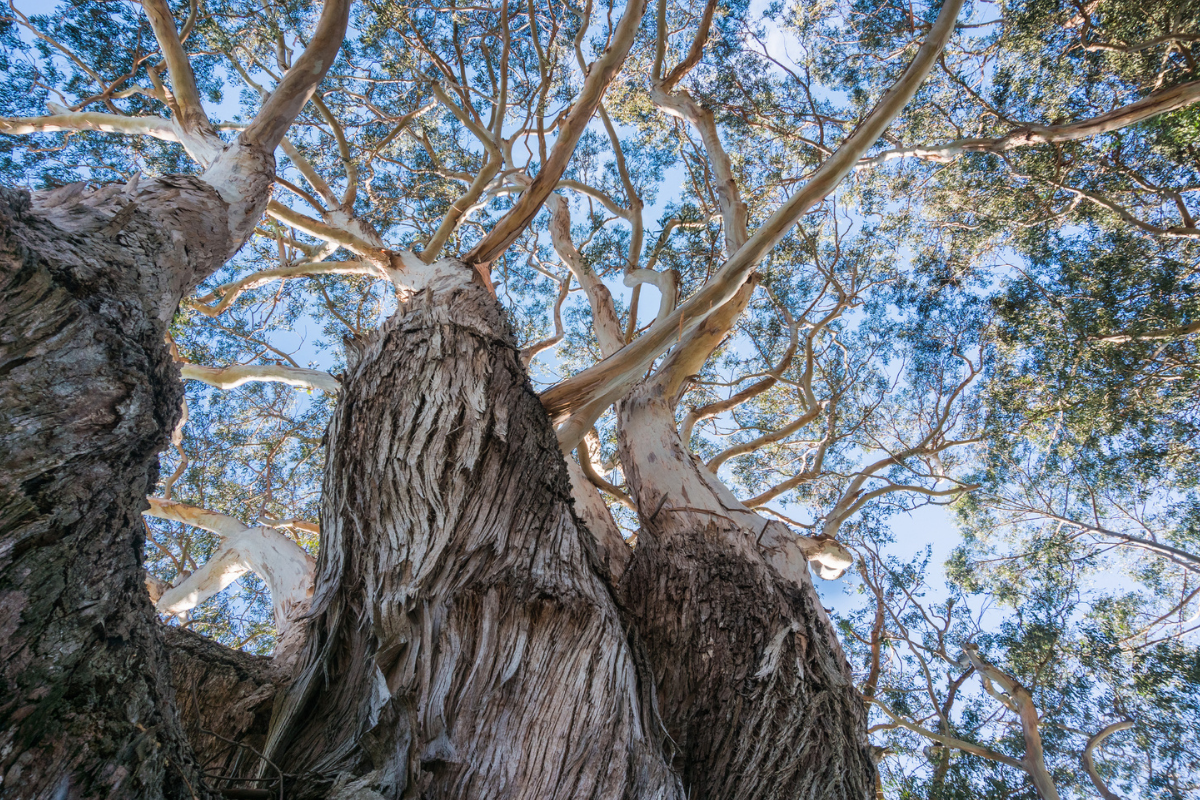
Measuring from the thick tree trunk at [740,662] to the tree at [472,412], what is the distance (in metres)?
0.01

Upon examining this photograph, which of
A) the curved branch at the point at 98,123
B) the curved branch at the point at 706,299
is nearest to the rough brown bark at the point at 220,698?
the curved branch at the point at 706,299

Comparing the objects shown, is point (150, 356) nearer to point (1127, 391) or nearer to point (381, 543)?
point (381, 543)

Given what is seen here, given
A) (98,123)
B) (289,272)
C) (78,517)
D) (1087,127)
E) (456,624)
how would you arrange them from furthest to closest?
(289,272) < (1087,127) < (98,123) < (456,624) < (78,517)

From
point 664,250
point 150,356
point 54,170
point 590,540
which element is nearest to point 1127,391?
point 664,250

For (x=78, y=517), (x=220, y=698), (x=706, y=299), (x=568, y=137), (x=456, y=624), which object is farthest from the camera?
(x=568, y=137)

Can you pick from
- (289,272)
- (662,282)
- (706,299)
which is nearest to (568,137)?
(706,299)

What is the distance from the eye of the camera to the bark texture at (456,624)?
1.20 metres

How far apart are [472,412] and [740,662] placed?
1062 mm

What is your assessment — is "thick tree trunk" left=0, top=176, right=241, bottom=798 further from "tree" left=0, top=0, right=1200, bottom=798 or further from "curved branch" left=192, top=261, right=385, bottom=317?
"curved branch" left=192, top=261, right=385, bottom=317

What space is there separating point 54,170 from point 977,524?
1020cm

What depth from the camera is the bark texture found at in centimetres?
120

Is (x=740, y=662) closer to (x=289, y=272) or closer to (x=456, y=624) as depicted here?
(x=456, y=624)

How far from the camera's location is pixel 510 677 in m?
1.36

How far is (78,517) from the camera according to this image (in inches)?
36.7
